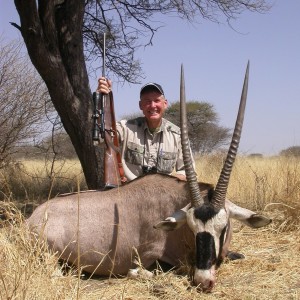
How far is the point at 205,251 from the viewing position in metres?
3.04

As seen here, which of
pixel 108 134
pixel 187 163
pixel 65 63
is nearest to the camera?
pixel 187 163

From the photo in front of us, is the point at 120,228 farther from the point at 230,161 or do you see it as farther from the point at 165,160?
the point at 165,160

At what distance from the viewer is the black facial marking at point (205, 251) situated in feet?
9.91

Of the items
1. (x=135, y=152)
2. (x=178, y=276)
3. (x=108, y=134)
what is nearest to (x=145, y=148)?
(x=135, y=152)

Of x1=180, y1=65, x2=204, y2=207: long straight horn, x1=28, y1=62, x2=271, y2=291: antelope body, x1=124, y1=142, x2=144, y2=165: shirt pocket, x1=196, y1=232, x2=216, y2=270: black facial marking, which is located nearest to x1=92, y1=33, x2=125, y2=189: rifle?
x1=124, y1=142, x2=144, y2=165: shirt pocket

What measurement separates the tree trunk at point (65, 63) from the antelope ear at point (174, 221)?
263cm

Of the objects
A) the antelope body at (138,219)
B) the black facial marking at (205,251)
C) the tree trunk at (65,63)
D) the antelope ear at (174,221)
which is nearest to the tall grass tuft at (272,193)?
the antelope body at (138,219)

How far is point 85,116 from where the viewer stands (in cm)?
595

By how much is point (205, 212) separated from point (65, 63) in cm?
348

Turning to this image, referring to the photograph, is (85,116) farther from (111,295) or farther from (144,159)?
(111,295)

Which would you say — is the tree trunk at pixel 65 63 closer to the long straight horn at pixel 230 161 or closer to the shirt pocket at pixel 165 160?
the shirt pocket at pixel 165 160

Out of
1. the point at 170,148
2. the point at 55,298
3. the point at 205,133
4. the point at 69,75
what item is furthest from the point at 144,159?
the point at 205,133

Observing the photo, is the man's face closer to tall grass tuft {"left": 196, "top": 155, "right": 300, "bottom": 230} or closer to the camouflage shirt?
the camouflage shirt

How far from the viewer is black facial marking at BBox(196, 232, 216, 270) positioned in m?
3.02
